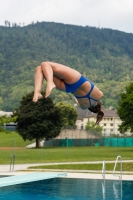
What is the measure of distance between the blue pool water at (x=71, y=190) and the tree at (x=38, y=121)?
137ft

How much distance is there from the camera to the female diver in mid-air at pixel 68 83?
7.48 meters

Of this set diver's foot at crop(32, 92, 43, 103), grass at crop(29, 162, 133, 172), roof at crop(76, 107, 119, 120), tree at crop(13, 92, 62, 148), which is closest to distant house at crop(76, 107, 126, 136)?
roof at crop(76, 107, 119, 120)

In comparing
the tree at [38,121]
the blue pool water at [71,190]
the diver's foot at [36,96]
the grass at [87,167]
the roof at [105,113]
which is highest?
the roof at [105,113]

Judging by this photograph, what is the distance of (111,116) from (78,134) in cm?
6856

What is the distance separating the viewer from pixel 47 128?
210 feet

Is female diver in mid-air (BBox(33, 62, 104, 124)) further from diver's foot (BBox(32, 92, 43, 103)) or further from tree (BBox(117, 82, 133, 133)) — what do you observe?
tree (BBox(117, 82, 133, 133))

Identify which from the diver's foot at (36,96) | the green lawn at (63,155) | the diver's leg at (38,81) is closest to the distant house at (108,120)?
the green lawn at (63,155)

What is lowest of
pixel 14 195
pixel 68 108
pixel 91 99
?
pixel 14 195

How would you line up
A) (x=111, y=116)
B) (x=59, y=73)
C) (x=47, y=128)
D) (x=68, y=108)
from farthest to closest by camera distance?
(x=111, y=116)
(x=68, y=108)
(x=47, y=128)
(x=59, y=73)

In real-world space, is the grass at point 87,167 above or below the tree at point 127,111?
below

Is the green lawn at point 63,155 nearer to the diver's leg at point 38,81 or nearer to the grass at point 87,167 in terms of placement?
the grass at point 87,167

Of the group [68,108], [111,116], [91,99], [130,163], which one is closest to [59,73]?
[91,99]

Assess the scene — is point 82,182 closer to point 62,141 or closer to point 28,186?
point 28,186

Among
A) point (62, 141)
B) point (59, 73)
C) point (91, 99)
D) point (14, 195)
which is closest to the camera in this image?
point (59, 73)
